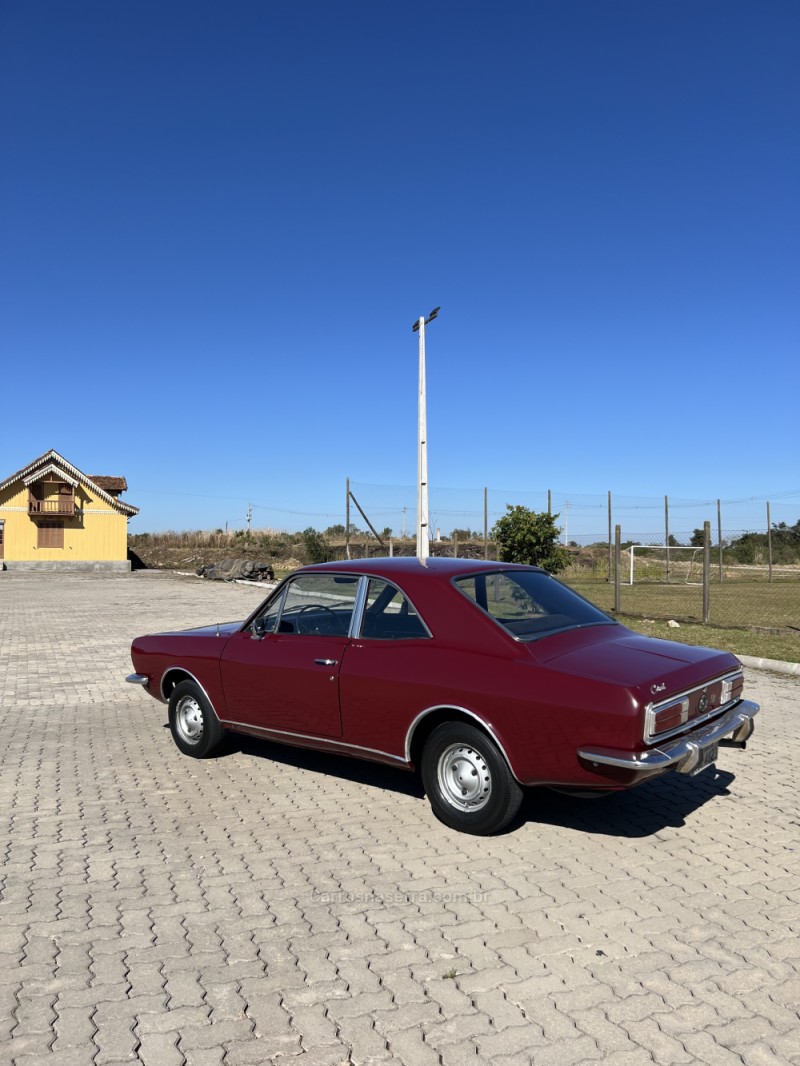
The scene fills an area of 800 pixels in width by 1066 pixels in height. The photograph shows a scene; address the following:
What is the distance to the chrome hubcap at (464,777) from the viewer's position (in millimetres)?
4598

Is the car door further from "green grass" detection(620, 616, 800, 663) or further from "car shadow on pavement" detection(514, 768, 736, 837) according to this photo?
"green grass" detection(620, 616, 800, 663)

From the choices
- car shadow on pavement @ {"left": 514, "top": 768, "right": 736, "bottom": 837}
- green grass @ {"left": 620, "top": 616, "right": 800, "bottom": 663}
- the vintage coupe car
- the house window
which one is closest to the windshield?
the vintage coupe car

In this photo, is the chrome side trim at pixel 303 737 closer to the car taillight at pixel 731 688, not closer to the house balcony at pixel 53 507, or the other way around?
the car taillight at pixel 731 688

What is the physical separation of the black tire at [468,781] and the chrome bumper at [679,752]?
1.83 ft

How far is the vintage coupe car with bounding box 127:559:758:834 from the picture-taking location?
13.7 ft

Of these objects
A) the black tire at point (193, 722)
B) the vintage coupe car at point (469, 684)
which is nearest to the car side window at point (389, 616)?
the vintage coupe car at point (469, 684)

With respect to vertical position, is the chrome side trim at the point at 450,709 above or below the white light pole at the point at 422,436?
below

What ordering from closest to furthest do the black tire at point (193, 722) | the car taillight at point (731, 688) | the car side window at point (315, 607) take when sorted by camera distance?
the car taillight at point (731, 688) < the car side window at point (315, 607) < the black tire at point (193, 722)

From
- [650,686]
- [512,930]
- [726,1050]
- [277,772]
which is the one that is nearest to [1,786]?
[277,772]

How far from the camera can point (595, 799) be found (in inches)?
207

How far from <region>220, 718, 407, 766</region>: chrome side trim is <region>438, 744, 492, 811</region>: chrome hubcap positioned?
0.28 metres

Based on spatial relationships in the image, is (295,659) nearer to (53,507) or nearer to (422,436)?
(422,436)

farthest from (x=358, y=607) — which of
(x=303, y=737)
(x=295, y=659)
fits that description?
(x=303, y=737)

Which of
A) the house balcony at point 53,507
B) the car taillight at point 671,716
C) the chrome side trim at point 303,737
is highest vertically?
the house balcony at point 53,507
